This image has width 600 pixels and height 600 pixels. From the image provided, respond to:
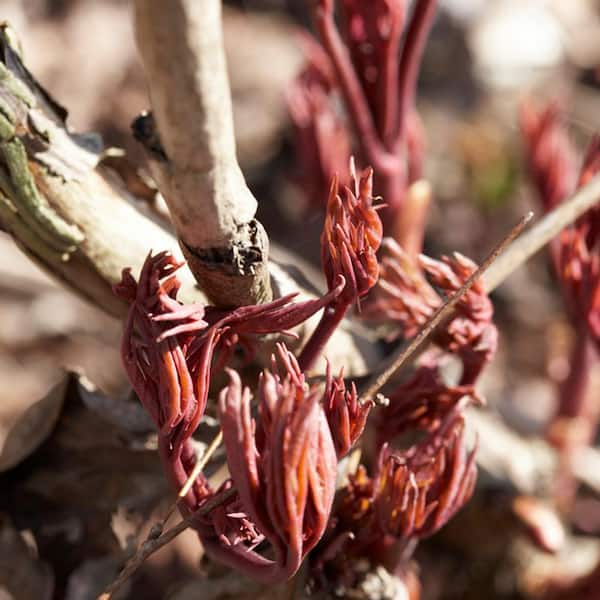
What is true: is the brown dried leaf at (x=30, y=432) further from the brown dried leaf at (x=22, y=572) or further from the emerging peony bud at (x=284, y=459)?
the emerging peony bud at (x=284, y=459)

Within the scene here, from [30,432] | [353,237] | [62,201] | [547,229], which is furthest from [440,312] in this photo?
[30,432]

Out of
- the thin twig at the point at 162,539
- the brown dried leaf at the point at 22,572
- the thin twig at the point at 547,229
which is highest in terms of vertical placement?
the thin twig at the point at 547,229

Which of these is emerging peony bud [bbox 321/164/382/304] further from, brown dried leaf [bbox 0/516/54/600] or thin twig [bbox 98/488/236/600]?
brown dried leaf [bbox 0/516/54/600]

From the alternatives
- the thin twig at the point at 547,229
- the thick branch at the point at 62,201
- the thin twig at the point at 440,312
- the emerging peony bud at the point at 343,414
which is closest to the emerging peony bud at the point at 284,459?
the emerging peony bud at the point at 343,414

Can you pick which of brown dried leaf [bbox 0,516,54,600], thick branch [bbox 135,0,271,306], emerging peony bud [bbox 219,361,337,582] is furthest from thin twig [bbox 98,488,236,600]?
brown dried leaf [bbox 0,516,54,600]

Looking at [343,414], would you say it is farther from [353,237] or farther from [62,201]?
[62,201]
